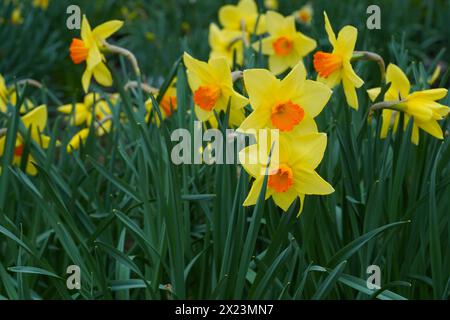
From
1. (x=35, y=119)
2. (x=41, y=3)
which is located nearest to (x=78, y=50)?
(x=35, y=119)

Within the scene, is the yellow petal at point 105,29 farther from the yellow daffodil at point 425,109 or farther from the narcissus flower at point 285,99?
the yellow daffodil at point 425,109

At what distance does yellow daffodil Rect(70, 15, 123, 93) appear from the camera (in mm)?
2107

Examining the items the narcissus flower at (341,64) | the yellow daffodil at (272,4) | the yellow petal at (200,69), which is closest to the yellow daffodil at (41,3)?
the yellow daffodil at (272,4)

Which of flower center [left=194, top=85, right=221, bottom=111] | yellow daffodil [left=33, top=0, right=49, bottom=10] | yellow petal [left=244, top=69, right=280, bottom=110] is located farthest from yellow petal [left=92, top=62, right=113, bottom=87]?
yellow daffodil [left=33, top=0, right=49, bottom=10]

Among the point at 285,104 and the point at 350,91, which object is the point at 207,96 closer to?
the point at 285,104

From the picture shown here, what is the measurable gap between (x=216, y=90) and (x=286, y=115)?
0.25 meters

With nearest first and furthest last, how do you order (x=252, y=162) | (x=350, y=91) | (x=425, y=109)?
(x=252, y=162) → (x=425, y=109) → (x=350, y=91)

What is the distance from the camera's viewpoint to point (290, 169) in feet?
5.05

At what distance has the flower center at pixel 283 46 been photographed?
2.42 meters

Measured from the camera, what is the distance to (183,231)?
1788 millimetres

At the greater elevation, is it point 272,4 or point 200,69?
point 272,4

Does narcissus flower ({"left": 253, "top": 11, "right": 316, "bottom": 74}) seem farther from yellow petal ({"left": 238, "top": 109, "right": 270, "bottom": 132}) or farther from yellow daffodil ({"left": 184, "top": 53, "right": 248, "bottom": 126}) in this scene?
yellow petal ({"left": 238, "top": 109, "right": 270, "bottom": 132})

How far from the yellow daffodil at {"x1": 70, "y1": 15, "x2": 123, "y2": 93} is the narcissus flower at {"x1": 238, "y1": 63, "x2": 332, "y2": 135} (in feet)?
2.19
